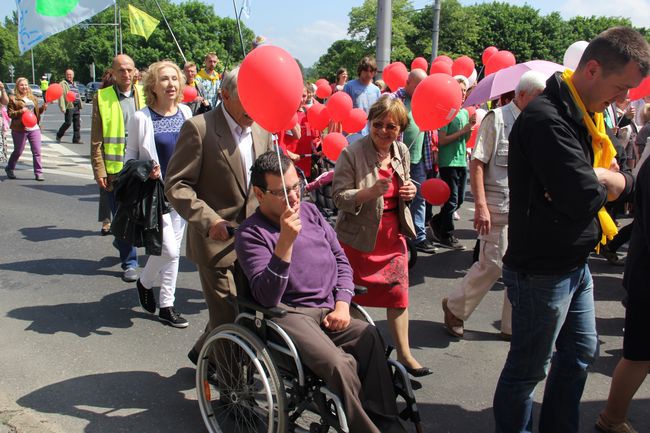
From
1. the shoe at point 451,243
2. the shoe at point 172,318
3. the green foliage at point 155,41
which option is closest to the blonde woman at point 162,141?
the shoe at point 172,318

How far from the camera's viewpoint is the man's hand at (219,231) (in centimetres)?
313

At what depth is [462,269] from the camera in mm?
6469

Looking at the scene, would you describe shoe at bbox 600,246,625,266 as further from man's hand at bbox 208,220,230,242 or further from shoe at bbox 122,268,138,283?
man's hand at bbox 208,220,230,242

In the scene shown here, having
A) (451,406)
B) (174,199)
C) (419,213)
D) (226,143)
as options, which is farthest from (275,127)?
(419,213)

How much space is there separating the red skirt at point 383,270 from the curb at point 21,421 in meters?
1.90

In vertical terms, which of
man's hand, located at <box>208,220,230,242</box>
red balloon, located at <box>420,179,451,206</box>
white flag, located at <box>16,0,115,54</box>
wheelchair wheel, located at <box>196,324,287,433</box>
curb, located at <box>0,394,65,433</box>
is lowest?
curb, located at <box>0,394,65,433</box>

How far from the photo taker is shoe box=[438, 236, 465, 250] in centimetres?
725

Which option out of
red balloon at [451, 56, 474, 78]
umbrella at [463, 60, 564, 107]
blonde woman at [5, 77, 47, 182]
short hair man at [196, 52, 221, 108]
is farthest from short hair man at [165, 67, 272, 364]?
blonde woman at [5, 77, 47, 182]

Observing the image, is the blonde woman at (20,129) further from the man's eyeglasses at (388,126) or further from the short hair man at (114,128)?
the man's eyeglasses at (388,126)

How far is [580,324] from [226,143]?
1981mm

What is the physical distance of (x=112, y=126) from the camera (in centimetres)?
582

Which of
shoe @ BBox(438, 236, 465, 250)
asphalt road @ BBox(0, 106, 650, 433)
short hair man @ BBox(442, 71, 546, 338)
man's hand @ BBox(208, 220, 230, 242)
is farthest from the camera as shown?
shoe @ BBox(438, 236, 465, 250)

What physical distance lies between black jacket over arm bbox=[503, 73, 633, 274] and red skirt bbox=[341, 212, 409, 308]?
124 centimetres

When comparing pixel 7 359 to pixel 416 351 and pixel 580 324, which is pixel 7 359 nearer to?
pixel 416 351
